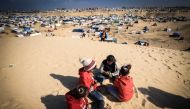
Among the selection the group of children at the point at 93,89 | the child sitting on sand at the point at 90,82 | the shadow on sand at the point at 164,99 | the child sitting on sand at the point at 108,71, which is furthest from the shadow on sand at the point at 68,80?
the shadow on sand at the point at 164,99

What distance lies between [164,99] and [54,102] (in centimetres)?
394

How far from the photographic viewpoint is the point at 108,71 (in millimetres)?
6781

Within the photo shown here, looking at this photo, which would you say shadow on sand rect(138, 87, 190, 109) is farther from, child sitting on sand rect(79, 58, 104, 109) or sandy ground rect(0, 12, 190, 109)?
child sitting on sand rect(79, 58, 104, 109)

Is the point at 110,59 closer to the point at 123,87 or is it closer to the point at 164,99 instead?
the point at 123,87

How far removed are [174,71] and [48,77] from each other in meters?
6.18

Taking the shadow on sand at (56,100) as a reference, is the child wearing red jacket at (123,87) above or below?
above

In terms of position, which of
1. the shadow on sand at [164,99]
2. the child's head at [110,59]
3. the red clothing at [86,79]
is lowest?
the shadow on sand at [164,99]

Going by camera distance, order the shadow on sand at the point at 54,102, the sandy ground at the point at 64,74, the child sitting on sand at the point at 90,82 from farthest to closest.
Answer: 1. the sandy ground at the point at 64,74
2. the shadow on sand at the point at 54,102
3. the child sitting on sand at the point at 90,82

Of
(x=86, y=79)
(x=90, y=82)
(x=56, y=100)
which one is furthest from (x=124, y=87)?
(x=56, y=100)

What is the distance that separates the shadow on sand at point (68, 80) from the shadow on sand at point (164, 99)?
102 inches

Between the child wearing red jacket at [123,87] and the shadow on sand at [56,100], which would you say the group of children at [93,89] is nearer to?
the child wearing red jacket at [123,87]

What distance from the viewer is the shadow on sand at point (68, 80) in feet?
21.9

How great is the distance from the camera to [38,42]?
12.6m

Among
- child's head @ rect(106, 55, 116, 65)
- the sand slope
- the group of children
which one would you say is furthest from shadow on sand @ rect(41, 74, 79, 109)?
child's head @ rect(106, 55, 116, 65)
